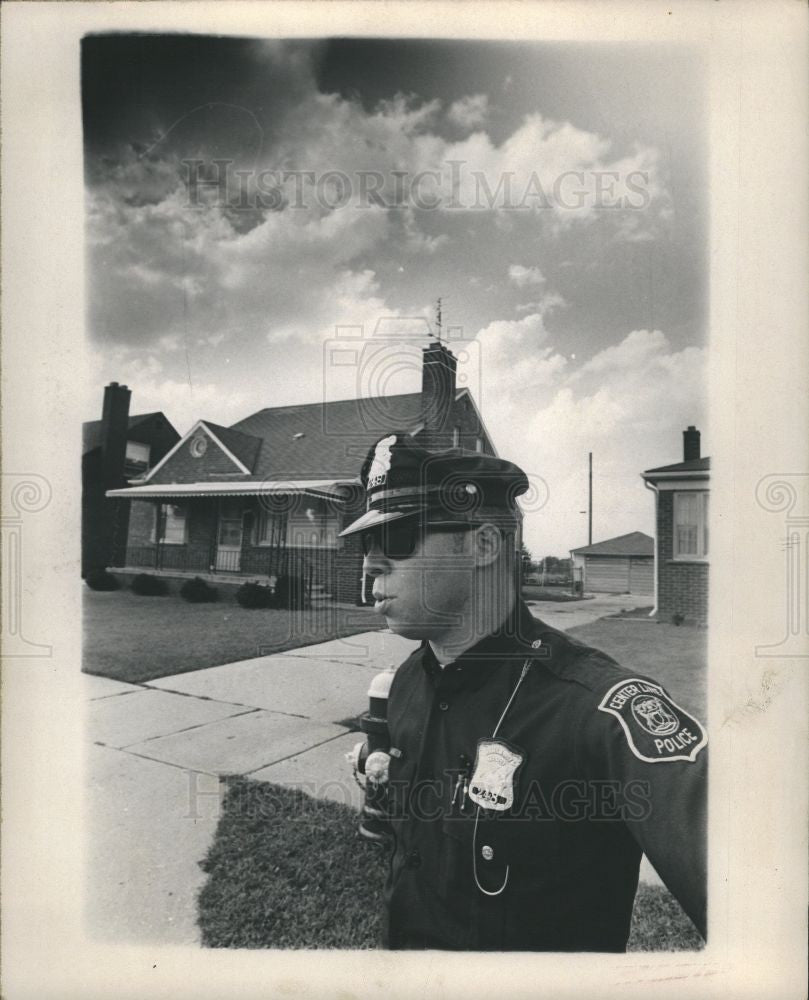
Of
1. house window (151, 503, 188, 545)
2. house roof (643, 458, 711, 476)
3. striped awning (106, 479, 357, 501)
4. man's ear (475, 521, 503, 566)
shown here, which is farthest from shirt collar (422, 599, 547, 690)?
house window (151, 503, 188, 545)

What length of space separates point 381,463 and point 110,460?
10.9 feet

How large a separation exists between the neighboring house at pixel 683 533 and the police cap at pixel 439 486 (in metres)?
0.61

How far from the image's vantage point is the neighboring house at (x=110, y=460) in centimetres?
255

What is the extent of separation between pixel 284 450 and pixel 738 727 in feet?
9.56

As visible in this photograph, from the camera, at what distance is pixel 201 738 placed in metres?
3.76

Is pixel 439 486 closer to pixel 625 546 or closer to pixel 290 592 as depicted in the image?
pixel 625 546

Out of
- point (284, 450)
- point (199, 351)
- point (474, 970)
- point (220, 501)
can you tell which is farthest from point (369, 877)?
point (220, 501)

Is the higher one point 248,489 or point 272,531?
point 248,489

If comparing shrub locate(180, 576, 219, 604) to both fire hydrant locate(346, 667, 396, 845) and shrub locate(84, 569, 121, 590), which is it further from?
fire hydrant locate(346, 667, 396, 845)

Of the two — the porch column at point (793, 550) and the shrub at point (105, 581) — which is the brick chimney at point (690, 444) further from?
the shrub at point (105, 581)

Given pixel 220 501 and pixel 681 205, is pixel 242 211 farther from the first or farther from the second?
pixel 220 501

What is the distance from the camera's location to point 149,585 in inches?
241

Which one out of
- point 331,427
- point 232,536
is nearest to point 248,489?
point 232,536

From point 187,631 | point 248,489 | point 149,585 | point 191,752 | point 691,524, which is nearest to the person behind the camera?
point 691,524
